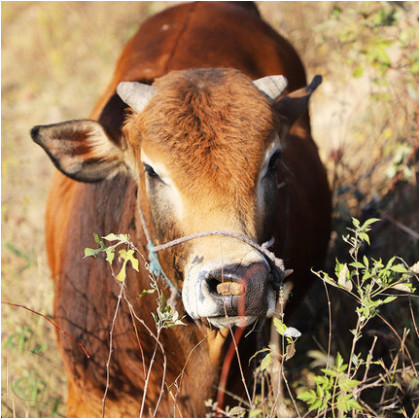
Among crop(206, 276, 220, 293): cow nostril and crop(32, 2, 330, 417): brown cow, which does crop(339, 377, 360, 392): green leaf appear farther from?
crop(206, 276, 220, 293): cow nostril

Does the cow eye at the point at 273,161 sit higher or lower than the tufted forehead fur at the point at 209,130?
lower

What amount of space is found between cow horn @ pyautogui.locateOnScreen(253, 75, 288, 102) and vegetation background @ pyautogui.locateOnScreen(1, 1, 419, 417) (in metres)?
1.46

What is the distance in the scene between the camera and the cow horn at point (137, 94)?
2.84 metres

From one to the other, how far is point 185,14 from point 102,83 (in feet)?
11.4

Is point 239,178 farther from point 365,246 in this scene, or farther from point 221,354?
point 365,246

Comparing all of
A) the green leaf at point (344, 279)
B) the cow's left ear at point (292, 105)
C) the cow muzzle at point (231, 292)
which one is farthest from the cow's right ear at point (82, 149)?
the green leaf at point (344, 279)

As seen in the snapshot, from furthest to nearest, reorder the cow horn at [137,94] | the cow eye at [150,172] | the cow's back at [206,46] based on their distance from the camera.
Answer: the cow's back at [206,46]
the cow horn at [137,94]
the cow eye at [150,172]

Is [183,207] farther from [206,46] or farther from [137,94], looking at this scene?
[206,46]

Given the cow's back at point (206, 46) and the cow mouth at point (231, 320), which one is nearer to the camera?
the cow mouth at point (231, 320)

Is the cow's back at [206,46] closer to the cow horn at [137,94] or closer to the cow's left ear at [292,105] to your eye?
the cow horn at [137,94]

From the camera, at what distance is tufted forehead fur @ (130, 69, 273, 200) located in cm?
246

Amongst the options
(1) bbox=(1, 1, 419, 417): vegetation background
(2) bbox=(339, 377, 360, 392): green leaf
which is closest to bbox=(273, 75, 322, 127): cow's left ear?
(1) bbox=(1, 1, 419, 417): vegetation background

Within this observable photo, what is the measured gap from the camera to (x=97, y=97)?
25.6ft

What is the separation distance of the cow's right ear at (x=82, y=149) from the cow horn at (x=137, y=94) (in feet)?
0.68
